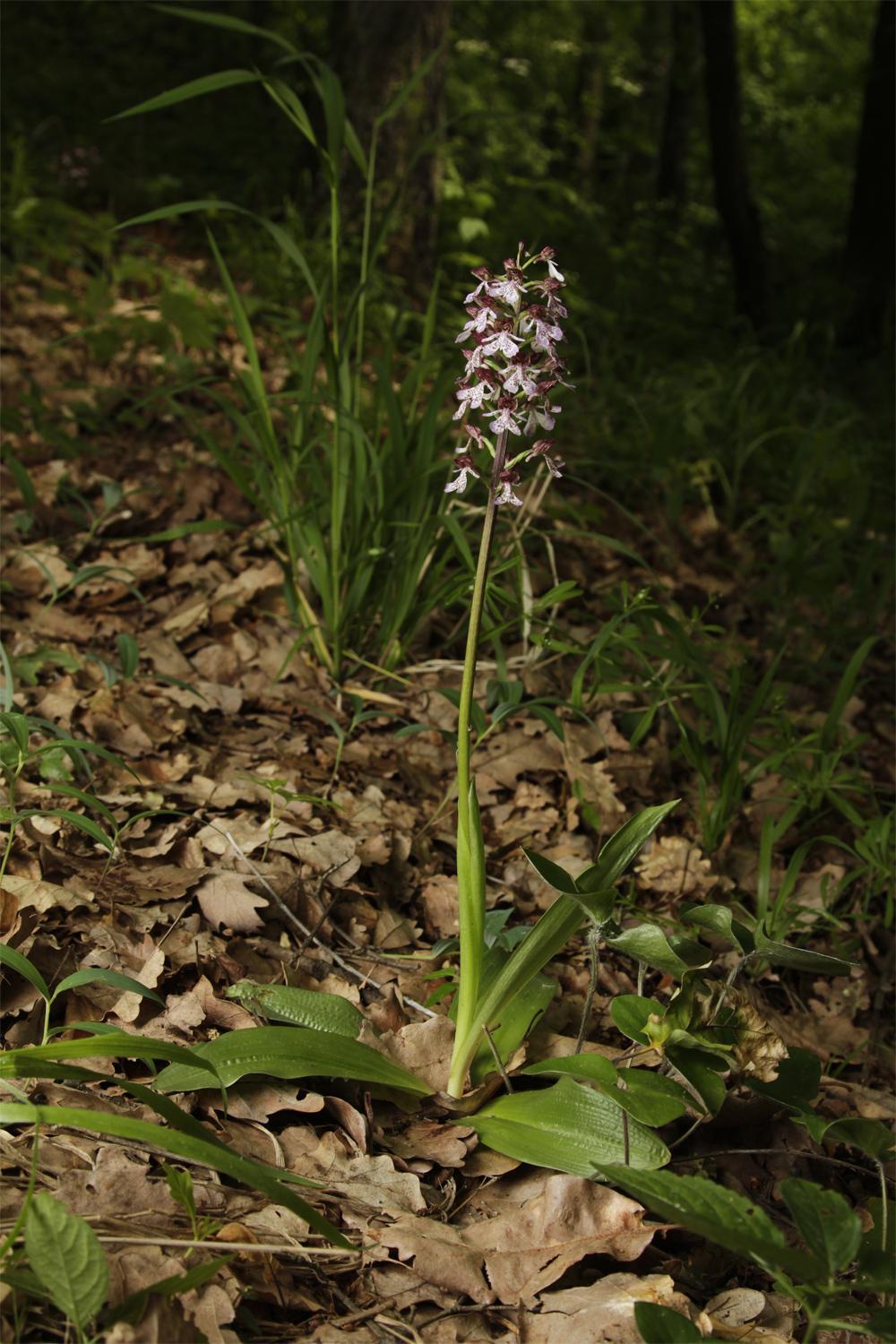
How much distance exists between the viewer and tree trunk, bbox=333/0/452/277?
4262 millimetres

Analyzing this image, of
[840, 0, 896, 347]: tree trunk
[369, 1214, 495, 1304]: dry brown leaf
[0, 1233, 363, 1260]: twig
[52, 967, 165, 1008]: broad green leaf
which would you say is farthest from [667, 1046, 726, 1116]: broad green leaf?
[840, 0, 896, 347]: tree trunk

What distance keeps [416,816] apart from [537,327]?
1.13 metres

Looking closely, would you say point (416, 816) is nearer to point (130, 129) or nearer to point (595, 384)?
point (595, 384)

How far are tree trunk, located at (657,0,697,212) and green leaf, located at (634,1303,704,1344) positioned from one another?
928cm

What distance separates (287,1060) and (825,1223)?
0.68 meters

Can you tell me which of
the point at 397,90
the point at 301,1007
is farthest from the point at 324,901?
the point at 397,90

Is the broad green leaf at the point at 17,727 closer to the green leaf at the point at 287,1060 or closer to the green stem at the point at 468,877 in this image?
the green leaf at the point at 287,1060

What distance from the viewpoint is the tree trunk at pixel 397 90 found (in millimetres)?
4262

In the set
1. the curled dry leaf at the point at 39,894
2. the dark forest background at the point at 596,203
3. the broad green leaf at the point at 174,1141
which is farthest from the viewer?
the dark forest background at the point at 596,203

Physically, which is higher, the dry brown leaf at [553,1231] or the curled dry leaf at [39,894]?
the curled dry leaf at [39,894]

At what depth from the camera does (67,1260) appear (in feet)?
3.40

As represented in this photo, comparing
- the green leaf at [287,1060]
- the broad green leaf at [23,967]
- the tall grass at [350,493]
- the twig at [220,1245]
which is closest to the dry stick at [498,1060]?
the green leaf at [287,1060]

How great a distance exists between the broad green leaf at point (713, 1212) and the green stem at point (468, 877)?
1.36ft

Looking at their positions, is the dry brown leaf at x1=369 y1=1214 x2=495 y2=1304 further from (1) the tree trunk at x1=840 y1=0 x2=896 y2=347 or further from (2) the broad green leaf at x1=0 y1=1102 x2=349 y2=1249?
(1) the tree trunk at x1=840 y1=0 x2=896 y2=347
